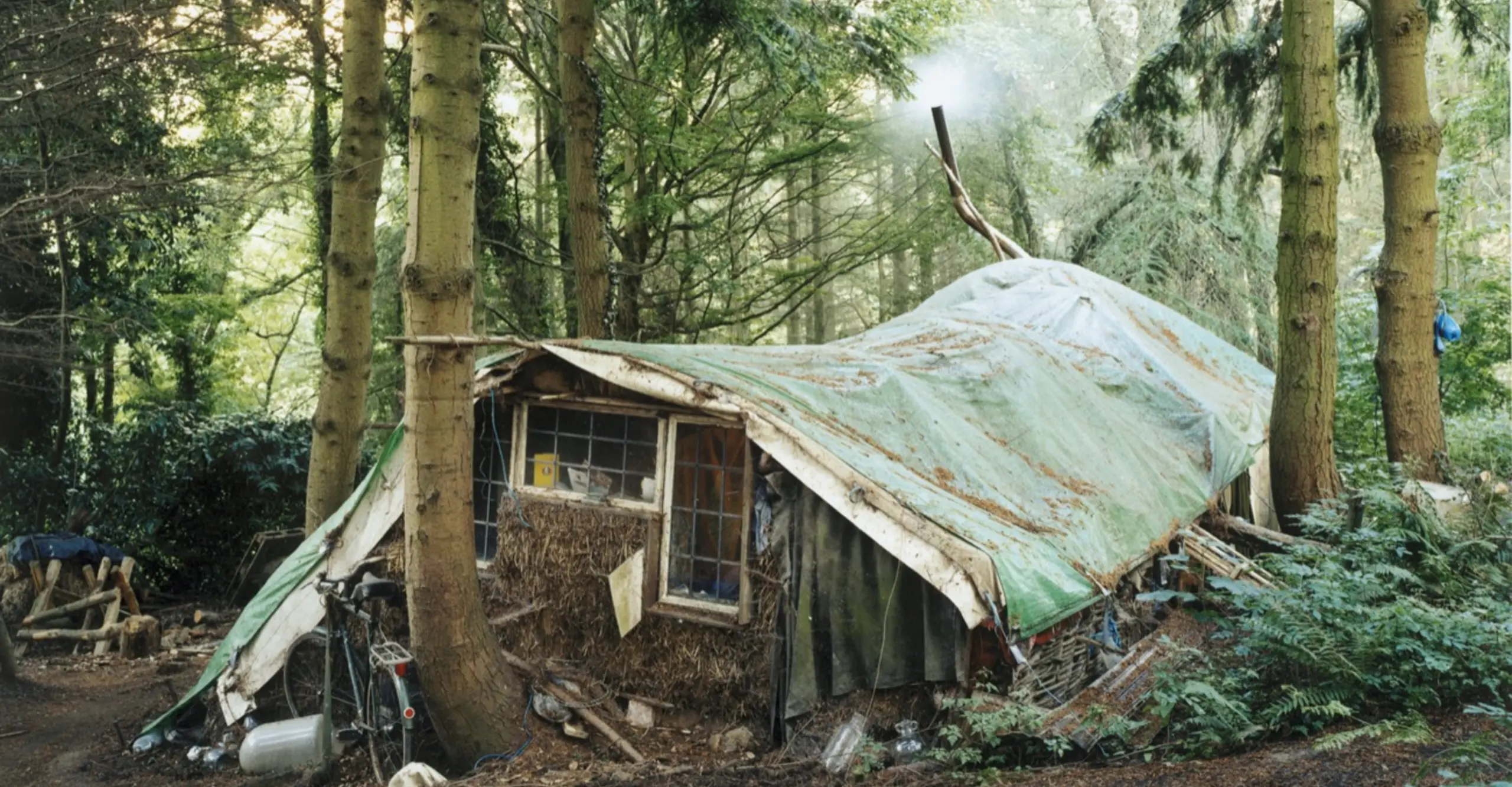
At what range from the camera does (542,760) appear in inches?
229

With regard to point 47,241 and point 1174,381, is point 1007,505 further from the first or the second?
point 47,241

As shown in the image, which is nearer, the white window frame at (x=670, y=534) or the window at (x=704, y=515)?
the white window frame at (x=670, y=534)

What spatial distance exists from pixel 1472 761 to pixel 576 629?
15.1ft

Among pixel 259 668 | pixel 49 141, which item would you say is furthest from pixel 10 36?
pixel 259 668

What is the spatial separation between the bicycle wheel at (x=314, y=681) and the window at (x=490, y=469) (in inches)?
43.4

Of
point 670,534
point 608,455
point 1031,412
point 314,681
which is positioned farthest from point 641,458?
point 1031,412

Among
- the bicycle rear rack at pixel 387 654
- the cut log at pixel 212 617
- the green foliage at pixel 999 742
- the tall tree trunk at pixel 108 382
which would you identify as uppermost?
the tall tree trunk at pixel 108 382

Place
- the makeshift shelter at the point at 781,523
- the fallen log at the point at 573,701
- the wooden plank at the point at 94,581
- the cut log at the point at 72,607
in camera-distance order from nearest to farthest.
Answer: the makeshift shelter at the point at 781,523 < the fallen log at the point at 573,701 < the cut log at the point at 72,607 < the wooden plank at the point at 94,581

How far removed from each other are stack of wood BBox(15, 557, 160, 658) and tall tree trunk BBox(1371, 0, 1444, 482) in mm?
11038

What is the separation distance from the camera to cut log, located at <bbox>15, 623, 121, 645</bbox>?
9.45 meters

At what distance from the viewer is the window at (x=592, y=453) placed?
653 centimetres

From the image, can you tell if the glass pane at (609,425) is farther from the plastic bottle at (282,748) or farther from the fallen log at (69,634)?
the fallen log at (69,634)

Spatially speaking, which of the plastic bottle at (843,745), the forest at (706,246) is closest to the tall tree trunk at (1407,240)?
the forest at (706,246)


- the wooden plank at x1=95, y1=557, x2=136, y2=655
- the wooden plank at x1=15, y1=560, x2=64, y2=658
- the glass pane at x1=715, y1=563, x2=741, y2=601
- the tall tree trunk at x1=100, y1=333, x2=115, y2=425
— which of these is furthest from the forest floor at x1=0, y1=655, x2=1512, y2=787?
the tall tree trunk at x1=100, y1=333, x2=115, y2=425
